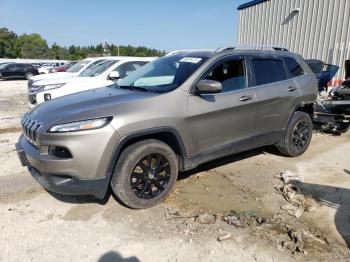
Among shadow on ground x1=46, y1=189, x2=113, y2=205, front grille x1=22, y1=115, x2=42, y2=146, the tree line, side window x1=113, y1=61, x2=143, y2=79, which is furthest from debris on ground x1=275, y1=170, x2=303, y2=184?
the tree line

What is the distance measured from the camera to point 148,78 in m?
4.66

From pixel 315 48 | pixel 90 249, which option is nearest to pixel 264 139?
pixel 90 249

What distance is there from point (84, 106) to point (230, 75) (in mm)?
1995

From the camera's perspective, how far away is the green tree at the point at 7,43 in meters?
86.8

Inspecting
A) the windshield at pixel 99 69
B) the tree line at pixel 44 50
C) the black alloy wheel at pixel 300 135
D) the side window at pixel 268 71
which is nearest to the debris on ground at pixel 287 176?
the black alloy wheel at pixel 300 135

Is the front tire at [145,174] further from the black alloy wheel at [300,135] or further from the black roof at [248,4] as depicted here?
the black roof at [248,4]

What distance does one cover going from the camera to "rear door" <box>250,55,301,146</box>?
4914mm

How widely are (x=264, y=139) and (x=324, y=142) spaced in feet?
8.39

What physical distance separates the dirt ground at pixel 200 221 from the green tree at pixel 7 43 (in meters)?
94.0

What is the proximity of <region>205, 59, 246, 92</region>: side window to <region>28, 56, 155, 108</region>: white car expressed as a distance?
3.74m

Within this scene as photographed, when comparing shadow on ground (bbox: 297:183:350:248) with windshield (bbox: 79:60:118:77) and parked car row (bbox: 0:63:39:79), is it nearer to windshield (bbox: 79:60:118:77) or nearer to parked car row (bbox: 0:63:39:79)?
windshield (bbox: 79:60:118:77)

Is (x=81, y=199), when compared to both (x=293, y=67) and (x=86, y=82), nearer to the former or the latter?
(x=293, y=67)

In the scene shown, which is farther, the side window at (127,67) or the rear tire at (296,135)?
the side window at (127,67)

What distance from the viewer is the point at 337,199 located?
427 cm
